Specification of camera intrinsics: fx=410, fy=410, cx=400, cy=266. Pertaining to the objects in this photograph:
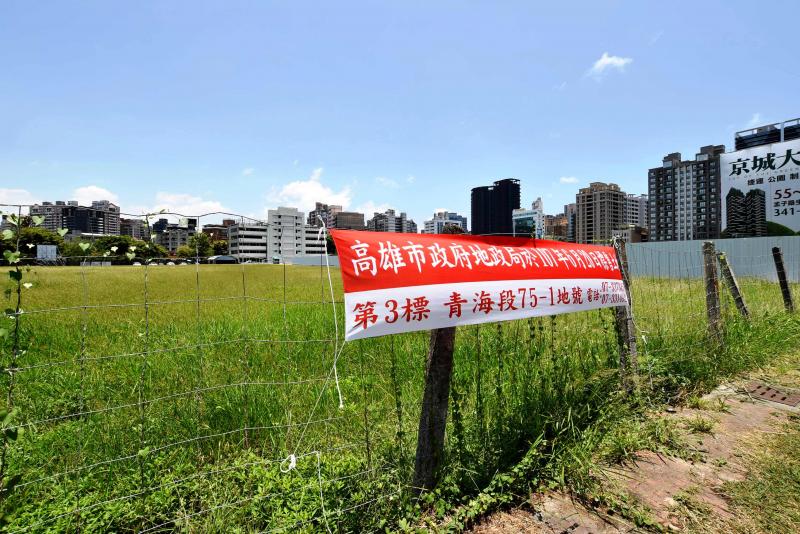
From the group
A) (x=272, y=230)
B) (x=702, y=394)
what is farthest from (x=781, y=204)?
(x=272, y=230)

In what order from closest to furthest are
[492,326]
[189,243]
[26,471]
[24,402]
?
1. [26,471]
2. [189,243]
3. [24,402]
4. [492,326]

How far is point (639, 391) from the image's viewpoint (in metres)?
3.74

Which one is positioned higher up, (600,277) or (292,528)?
(600,277)

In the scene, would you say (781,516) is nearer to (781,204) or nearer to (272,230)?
(272,230)

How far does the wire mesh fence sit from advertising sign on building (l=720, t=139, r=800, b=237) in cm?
2714

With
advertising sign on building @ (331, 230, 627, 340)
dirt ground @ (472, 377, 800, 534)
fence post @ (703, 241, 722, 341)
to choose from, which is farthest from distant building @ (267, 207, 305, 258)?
fence post @ (703, 241, 722, 341)

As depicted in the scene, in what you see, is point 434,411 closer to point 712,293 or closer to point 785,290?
point 712,293

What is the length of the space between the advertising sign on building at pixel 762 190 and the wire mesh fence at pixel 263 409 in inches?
1068

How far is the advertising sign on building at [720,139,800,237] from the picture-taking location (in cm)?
2512

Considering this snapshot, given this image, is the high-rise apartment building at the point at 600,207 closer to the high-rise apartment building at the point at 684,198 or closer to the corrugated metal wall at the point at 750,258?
the high-rise apartment building at the point at 684,198

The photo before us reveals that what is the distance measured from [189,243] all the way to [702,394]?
4869 mm

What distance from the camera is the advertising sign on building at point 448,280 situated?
203 centimetres

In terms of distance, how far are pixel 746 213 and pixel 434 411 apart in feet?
110

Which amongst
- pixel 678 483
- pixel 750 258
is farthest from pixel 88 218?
pixel 750 258
